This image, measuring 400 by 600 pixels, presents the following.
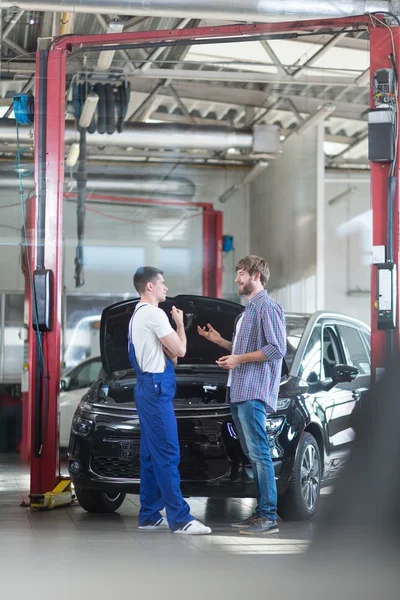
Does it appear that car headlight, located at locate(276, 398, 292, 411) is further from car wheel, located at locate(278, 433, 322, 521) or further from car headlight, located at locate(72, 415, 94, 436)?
car headlight, located at locate(72, 415, 94, 436)

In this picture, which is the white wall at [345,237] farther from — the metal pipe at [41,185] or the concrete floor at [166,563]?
the concrete floor at [166,563]

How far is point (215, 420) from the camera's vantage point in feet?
23.2

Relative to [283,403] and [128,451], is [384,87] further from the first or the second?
[128,451]

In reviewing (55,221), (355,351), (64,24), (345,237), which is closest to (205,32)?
(64,24)

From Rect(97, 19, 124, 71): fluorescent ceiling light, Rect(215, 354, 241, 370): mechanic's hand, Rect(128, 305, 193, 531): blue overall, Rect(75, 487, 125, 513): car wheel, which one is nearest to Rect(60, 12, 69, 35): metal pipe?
Rect(97, 19, 124, 71): fluorescent ceiling light

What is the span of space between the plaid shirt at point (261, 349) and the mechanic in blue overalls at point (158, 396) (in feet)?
1.40

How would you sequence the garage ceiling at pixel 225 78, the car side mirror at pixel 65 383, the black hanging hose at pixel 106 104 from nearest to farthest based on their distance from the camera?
the garage ceiling at pixel 225 78, the black hanging hose at pixel 106 104, the car side mirror at pixel 65 383

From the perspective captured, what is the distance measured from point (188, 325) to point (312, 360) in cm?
99

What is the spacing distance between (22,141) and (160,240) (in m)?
4.12

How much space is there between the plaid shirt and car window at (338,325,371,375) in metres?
1.60

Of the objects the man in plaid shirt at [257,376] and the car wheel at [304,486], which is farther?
the car wheel at [304,486]

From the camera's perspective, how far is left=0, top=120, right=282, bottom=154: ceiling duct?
1152cm

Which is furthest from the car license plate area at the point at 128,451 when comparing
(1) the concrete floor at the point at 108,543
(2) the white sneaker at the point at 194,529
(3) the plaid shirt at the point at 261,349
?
(3) the plaid shirt at the point at 261,349

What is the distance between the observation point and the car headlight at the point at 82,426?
7.38 m
